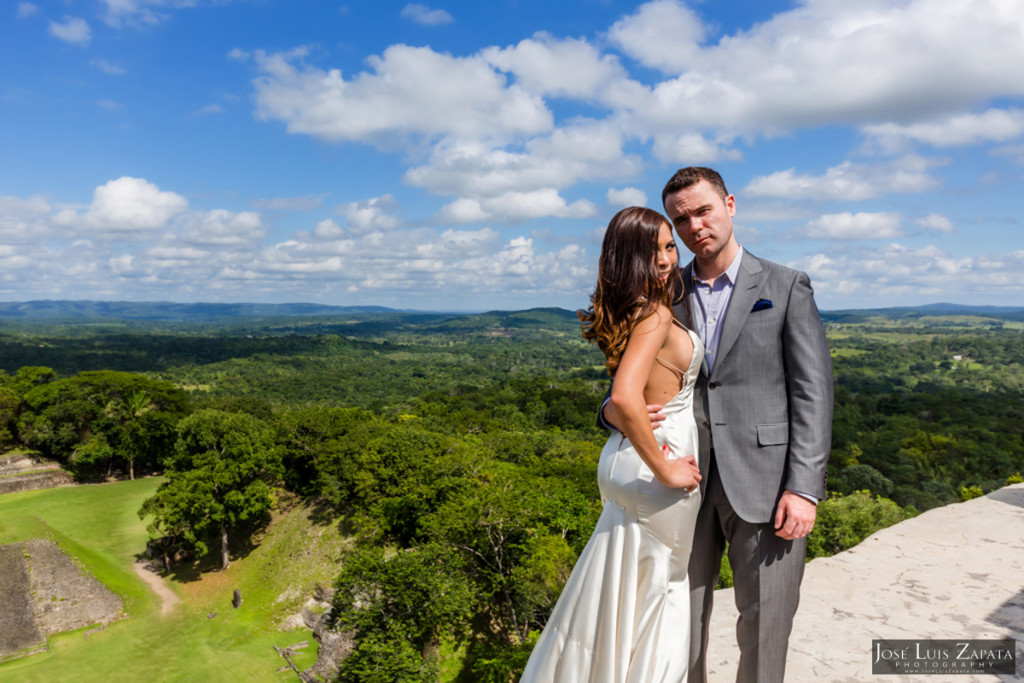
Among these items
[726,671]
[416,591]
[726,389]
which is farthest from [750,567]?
[416,591]

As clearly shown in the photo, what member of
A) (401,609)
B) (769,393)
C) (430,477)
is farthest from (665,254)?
(430,477)

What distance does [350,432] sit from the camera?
2758 cm

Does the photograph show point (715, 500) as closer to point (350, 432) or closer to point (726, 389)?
point (726, 389)

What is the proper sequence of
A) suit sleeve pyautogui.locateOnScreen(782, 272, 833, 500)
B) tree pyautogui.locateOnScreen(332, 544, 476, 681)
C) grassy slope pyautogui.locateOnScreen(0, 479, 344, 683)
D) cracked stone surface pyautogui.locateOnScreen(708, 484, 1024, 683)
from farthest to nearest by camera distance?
grassy slope pyautogui.locateOnScreen(0, 479, 344, 683) → tree pyautogui.locateOnScreen(332, 544, 476, 681) → cracked stone surface pyautogui.locateOnScreen(708, 484, 1024, 683) → suit sleeve pyautogui.locateOnScreen(782, 272, 833, 500)

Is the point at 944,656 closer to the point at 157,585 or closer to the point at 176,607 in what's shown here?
the point at 176,607

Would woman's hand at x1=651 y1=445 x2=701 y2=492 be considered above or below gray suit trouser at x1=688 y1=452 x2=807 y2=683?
above

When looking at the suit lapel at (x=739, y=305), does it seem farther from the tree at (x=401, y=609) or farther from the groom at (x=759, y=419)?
the tree at (x=401, y=609)

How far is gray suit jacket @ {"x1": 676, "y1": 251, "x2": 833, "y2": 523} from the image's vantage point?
7.92ft

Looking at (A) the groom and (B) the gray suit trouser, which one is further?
(B) the gray suit trouser

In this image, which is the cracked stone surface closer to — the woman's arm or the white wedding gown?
the white wedding gown

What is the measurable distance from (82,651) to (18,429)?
26.8 meters

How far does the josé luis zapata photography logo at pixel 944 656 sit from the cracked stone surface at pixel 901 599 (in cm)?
7

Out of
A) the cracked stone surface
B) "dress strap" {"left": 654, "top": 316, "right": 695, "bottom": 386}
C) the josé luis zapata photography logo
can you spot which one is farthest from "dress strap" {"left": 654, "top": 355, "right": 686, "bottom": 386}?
the josé luis zapata photography logo

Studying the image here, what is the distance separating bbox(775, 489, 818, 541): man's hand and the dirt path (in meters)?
25.0
